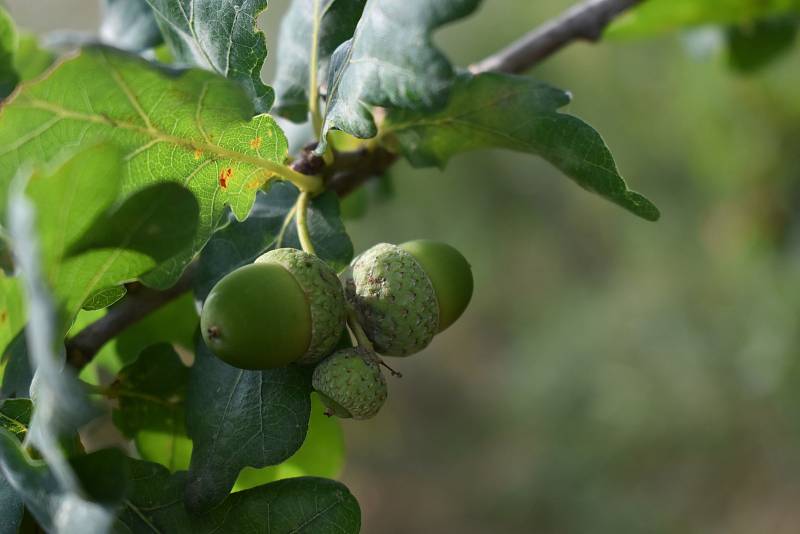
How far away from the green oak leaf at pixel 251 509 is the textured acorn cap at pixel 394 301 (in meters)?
0.15

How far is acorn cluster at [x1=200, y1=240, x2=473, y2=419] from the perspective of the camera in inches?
27.9

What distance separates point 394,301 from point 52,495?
1.06ft

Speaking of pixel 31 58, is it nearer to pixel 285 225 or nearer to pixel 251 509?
pixel 285 225

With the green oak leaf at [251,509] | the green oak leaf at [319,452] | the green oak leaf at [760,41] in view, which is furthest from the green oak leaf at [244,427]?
the green oak leaf at [760,41]

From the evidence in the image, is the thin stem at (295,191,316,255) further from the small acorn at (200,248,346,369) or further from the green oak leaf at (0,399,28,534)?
the green oak leaf at (0,399,28,534)

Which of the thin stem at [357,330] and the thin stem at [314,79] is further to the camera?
the thin stem at [314,79]

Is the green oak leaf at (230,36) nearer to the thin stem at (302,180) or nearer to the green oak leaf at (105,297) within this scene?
the thin stem at (302,180)

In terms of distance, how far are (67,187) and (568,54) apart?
705 cm

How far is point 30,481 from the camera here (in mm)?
628

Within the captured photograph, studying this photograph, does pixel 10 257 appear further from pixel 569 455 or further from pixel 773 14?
pixel 569 455

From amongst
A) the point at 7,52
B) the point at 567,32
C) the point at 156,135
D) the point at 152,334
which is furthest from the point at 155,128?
the point at 567,32

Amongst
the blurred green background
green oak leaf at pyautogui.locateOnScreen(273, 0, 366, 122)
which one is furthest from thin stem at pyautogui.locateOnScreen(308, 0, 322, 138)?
the blurred green background

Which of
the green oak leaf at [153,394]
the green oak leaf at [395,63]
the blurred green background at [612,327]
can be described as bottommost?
the blurred green background at [612,327]

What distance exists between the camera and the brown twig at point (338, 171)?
0.90m
